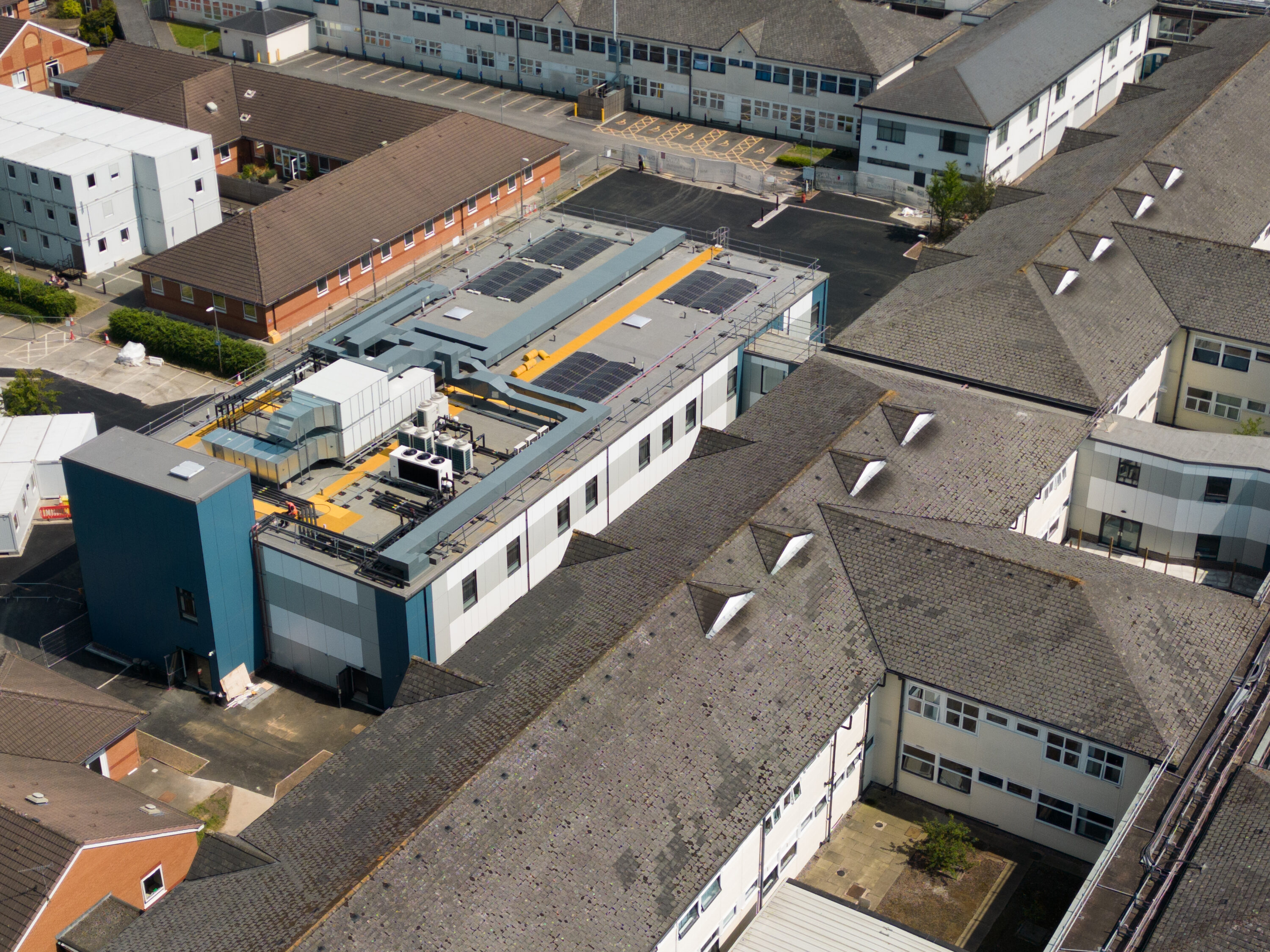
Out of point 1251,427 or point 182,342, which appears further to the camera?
point 182,342

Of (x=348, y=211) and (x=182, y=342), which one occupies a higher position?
(x=348, y=211)

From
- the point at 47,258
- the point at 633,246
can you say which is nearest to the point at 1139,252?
the point at 633,246

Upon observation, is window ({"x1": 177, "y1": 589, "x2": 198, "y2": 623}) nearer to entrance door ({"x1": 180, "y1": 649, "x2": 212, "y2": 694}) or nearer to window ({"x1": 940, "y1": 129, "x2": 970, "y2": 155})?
entrance door ({"x1": 180, "y1": 649, "x2": 212, "y2": 694})

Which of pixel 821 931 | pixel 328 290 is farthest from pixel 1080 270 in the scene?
pixel 328 290

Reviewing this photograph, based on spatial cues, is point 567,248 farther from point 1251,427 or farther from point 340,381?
point 1251,427

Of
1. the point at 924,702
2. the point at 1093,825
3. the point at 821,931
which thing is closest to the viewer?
the point at 821,931

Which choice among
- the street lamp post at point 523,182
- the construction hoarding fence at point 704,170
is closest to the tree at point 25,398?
the street lamp post at point 523,182
